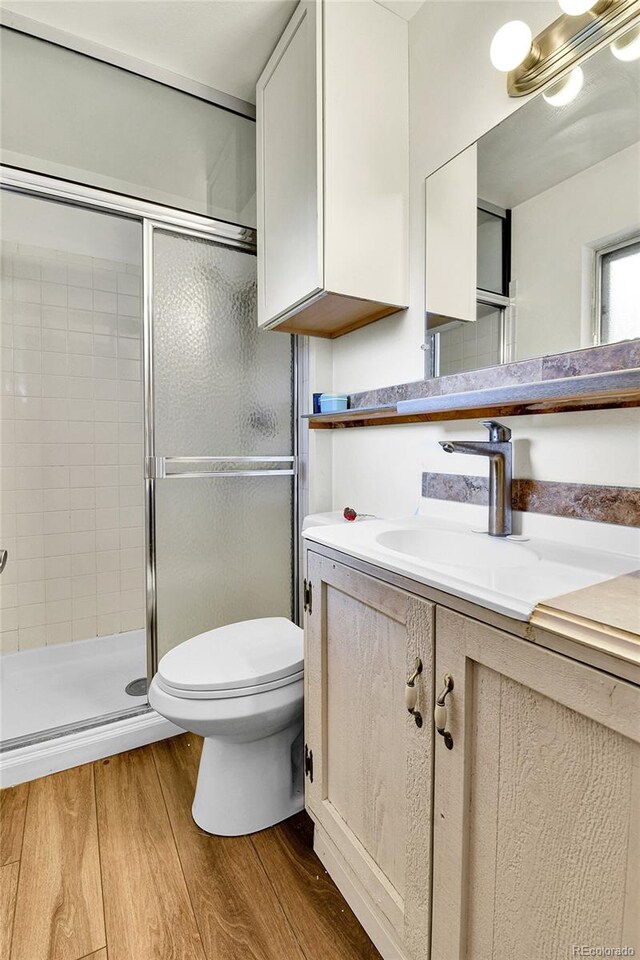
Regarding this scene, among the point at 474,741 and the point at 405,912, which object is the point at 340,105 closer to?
the point at 474,741

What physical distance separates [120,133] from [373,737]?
209 cm

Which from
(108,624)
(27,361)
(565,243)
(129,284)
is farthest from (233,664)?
(129,284)

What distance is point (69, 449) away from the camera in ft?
7.61

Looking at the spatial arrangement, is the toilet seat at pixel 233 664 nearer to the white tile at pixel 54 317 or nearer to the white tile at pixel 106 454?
the white tile at pixel 106 454

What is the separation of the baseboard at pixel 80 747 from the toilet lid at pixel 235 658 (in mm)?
456

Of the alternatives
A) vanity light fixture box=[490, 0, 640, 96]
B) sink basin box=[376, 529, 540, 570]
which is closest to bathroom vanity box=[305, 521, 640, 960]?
sink basin box=[376, 529, 540, 570]

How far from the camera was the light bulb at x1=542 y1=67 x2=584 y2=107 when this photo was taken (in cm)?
99

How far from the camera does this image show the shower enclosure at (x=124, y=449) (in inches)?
66.7

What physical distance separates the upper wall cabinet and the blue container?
293mm

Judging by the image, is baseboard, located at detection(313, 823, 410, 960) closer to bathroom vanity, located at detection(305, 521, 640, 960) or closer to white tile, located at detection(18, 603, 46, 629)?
bathroom vanity, located at detection(305, 521, 640, 960)

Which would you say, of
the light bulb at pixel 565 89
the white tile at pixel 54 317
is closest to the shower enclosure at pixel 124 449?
the white tile at pixel 54 317

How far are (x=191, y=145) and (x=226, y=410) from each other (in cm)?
103

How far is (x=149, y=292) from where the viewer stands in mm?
1658

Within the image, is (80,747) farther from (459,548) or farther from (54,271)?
(54,271)
